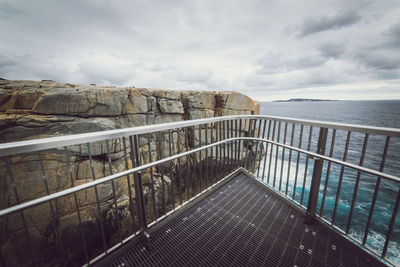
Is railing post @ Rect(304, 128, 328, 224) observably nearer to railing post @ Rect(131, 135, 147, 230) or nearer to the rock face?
railing post @ Rect(131, 135, 147, 230)

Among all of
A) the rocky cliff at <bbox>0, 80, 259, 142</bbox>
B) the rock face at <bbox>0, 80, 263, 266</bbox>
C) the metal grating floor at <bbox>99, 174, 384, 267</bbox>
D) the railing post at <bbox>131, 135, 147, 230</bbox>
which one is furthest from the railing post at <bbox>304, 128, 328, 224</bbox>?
the rocky cliff at <bbox>0, 80, 259, 142</bbox>

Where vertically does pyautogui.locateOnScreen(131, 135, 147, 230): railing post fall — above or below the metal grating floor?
above

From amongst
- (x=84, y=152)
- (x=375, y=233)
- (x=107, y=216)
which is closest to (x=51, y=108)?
(x=84, y=152)

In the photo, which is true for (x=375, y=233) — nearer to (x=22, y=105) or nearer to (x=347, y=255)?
(x=347, y=255)

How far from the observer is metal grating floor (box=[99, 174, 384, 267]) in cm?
225

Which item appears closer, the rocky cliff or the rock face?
the rock face

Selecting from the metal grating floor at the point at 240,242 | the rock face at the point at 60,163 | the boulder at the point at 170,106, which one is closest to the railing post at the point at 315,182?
the metal grating floor at the point at 240,242

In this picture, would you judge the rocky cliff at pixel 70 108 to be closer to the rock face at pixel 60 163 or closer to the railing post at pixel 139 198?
the rock face at pixel 60 163

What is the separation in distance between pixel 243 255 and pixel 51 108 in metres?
12.1

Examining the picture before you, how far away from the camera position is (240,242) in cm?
251

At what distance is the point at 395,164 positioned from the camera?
72.5 feet

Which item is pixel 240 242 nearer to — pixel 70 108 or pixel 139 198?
pixel 139 198

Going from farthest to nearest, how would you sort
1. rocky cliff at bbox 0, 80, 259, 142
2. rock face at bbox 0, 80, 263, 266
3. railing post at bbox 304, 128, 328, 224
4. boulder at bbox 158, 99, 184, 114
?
boulder at bbox 158, 99, 184, 114, rocky cliff at bbox 0, 80, 259, 142, rock face at bbox 0, 80, 263, 266, railing post at bbox 304, 128, 328, 224

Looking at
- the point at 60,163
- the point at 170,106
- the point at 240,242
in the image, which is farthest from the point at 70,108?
the point at 240,242
